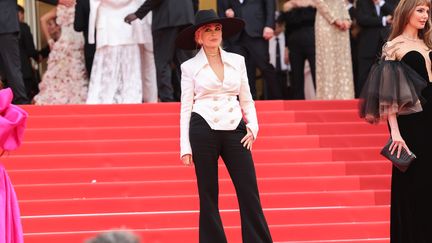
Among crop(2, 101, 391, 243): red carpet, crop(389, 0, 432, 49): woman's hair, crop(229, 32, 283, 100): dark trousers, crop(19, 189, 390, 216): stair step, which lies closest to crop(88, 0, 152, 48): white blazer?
crop(229, 32, 283, 100): dark trousers

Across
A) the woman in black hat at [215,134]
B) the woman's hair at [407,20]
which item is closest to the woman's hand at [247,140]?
the woman in black hat at [215,134]

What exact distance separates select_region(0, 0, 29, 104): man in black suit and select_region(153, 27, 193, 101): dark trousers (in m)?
1.63

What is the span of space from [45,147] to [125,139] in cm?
87

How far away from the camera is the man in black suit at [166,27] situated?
490 inches

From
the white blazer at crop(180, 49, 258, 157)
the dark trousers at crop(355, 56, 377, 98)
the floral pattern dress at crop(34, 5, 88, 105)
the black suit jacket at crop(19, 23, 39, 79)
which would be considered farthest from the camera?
the black suit jacket at crop(19, 23, 39, 79)

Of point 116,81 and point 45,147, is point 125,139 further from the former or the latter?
point 116,81

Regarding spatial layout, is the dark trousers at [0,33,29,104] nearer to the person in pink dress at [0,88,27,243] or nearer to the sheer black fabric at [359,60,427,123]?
the person in pink dress at [0,88,27,243]

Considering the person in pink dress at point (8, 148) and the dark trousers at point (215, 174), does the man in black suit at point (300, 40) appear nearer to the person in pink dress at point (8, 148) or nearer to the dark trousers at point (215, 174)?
the dark trousers at point (215, 174)

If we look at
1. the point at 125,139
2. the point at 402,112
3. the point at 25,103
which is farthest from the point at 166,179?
the point at 402,112

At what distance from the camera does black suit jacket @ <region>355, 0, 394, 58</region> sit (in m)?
13.7

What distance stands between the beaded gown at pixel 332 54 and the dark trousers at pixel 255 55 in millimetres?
608

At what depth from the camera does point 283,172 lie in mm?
10836

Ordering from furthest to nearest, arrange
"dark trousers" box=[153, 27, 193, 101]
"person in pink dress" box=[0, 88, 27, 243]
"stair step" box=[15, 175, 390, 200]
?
"dark trousers" box=[153, 27, 193, 101]
"stair step" box=[15, 175, 390, 200]
"person in pink dress" box=[0, 88, 27, 243]

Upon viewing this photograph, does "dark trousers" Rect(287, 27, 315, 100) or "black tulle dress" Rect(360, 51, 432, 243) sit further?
"dark trousers" Rect(287, 27, 315, 100)
